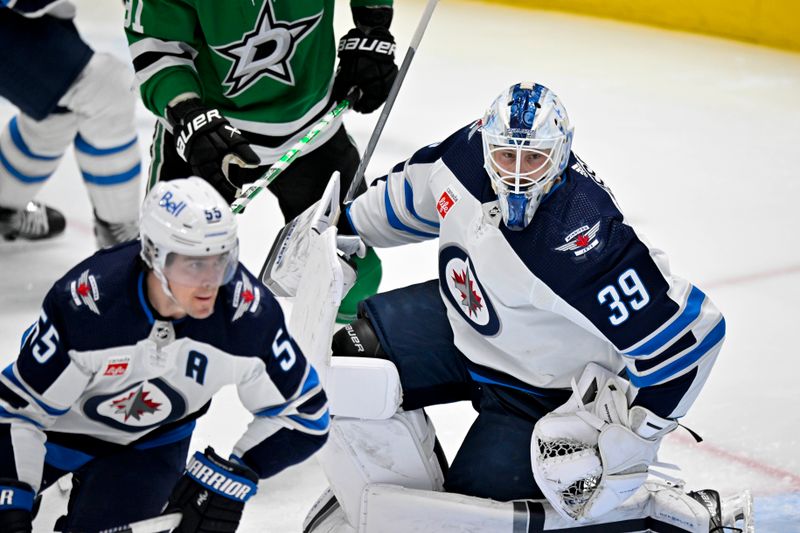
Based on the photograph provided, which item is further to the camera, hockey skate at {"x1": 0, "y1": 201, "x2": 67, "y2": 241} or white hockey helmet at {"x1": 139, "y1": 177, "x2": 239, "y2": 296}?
hockey skate at {"x1": 0, "y1": 201, "x2": 67, "y2": 241}

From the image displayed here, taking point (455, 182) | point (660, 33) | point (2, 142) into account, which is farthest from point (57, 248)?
point (660, 33)

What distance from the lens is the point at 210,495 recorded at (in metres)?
2.07

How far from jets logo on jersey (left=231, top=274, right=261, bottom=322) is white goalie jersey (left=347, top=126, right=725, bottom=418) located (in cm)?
52

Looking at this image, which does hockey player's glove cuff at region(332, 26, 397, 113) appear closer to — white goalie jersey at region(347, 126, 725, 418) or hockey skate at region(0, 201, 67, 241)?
white goalie jersey at region(347, 126, 725, 418)

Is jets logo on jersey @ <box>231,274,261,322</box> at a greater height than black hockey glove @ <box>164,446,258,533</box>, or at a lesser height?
greater

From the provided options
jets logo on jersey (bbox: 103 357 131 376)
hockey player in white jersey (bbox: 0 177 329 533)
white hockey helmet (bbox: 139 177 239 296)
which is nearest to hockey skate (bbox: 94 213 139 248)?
hockey player in white jersey (bbox: 0 177 329 533)

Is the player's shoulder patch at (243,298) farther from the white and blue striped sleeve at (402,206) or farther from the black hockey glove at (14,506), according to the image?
the white and blue striped sleeve at (402,206)

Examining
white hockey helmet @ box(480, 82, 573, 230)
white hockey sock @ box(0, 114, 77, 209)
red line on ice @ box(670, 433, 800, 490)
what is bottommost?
white hockey sock @ box(0, 114, 77, 209)

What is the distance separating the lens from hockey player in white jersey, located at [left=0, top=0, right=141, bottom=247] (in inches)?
138

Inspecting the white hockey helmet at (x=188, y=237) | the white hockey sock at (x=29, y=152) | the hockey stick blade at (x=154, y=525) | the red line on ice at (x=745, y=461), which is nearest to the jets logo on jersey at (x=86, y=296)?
the white hockey helmet at (x=188, y=237)

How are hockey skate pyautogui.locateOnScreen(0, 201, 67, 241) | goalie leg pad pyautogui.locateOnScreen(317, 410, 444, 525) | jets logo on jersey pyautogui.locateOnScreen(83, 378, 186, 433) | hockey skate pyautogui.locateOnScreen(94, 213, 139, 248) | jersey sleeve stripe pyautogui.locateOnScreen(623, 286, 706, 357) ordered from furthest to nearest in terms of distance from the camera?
hockey skate pyautogui.locateOnScreen(0, 201, 67, 241)
hockey skate pyautogui.locateOnScreen(94, 213, 139, 248)
goalie leg pad pyautogui.locateOnScreen(317, 410, 444, 525)
jersey sleeve stripe pyautogui.locateOnScreen(623, 286, 706, 357)
jets logo on jersey pyautogui.locateOnScreen(83, 378, 186, 433)

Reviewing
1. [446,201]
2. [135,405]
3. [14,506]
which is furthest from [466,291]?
[14,506]

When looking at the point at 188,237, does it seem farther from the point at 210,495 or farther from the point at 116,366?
the point at 210,495

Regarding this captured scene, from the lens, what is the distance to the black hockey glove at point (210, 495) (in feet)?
6.77
